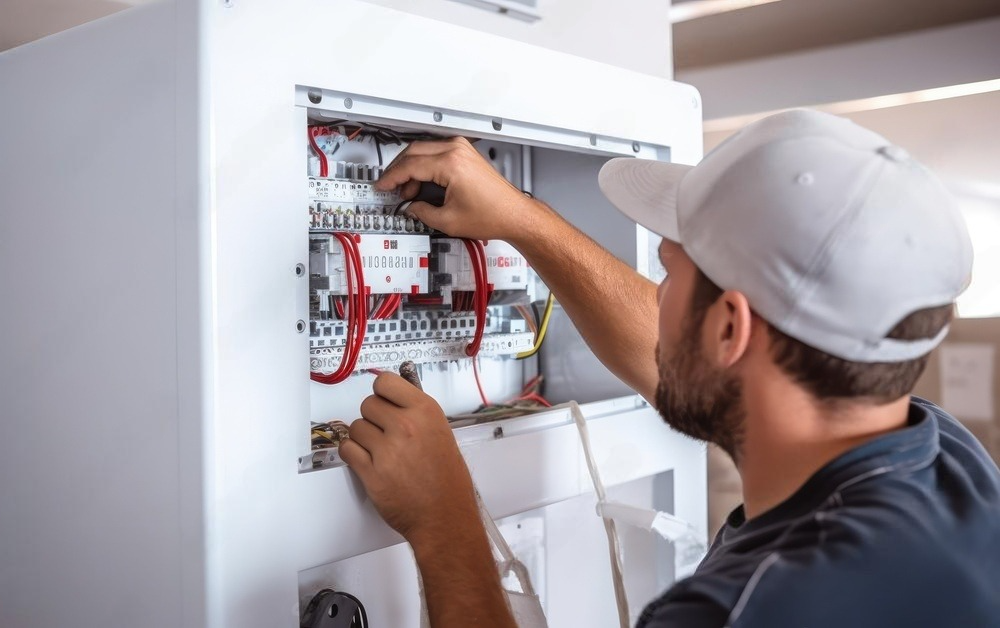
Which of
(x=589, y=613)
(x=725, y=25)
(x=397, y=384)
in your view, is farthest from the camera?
(x=725, y=25)

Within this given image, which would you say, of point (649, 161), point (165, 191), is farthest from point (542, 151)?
point (165, 191)

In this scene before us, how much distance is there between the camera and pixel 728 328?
72cm

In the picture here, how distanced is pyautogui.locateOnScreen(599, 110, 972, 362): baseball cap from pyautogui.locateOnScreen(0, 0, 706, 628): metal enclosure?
302mm

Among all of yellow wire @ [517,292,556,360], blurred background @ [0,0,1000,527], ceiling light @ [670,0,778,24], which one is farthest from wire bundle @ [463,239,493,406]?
ceiling light @ [670,0,778,24]

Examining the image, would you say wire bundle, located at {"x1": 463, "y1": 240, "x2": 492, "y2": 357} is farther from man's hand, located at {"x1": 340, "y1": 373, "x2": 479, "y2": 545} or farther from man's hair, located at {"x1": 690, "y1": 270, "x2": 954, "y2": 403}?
man's hair, located at {"x1": 690, "y1": 270, "x2": 954, "y2": 403}

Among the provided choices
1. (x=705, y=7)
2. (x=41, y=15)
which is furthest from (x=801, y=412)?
(x=705, y=7)

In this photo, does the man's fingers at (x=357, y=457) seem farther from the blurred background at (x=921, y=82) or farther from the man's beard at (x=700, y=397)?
the blurred background at (x=921, y=82)

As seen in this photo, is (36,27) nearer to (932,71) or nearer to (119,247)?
(119,247)

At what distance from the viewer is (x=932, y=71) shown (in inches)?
89.7

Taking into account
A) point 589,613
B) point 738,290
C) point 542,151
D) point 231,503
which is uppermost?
point 542,151

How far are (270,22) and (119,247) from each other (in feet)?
0.79

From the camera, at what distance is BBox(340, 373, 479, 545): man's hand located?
0.79 meters

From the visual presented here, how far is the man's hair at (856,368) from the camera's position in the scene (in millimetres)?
690

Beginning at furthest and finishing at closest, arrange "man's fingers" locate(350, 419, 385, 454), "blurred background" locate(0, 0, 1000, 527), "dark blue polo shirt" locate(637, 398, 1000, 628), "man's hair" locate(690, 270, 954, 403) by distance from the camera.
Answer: "blurred background" locate(0, 0, 1000, 527), "man's fingers" locate(350, 419, 385, 454), "man's hair" locate(690, 270, 954, 403), "dark blue polo shirt" locate(637, 398, 1000, 628)
